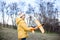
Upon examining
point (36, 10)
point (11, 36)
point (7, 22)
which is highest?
point (36, 10)

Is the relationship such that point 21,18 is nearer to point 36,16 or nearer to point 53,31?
point 36,16

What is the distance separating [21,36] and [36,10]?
0.33m

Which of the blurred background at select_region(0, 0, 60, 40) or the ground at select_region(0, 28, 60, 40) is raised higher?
the blurred background at select_region(0, 0, 60, 40)

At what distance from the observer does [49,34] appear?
6.72 ft

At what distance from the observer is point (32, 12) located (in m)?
2.10

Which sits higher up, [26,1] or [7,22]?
[26,1]

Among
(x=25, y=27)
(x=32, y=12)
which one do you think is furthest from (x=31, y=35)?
(x=32, y=12)

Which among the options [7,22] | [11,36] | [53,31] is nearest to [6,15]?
[7,22]

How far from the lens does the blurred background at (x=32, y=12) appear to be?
2057 millimetres

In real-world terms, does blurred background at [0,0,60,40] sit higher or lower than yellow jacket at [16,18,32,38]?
higher

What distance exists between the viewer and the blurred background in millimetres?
2057

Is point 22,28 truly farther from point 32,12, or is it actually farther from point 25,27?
point 32,12

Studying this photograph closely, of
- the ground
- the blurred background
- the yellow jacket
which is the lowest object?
the ground

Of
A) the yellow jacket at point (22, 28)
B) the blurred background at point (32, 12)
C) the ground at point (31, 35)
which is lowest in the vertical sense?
the ground at point (31, 35)
